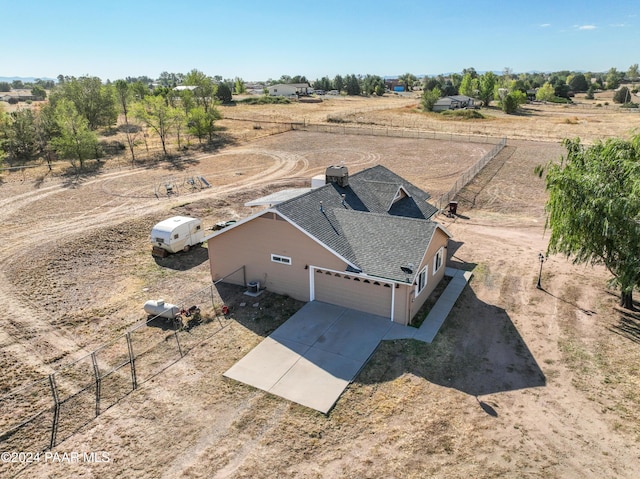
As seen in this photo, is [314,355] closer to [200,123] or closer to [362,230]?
[362,230]

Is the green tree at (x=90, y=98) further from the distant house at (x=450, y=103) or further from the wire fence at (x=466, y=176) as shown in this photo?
the distant house at (x=450, y=103)

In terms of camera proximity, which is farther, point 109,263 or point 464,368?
point 109,263

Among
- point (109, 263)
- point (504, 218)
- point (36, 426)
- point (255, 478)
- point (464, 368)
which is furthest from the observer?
point (504, 218)

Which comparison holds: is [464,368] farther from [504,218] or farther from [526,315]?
[504,218]

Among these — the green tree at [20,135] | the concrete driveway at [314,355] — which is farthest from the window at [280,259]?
the green tree at [20,135]

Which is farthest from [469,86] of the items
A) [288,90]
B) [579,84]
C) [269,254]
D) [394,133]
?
[269,254]

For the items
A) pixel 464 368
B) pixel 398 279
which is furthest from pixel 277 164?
pixel 464 368
